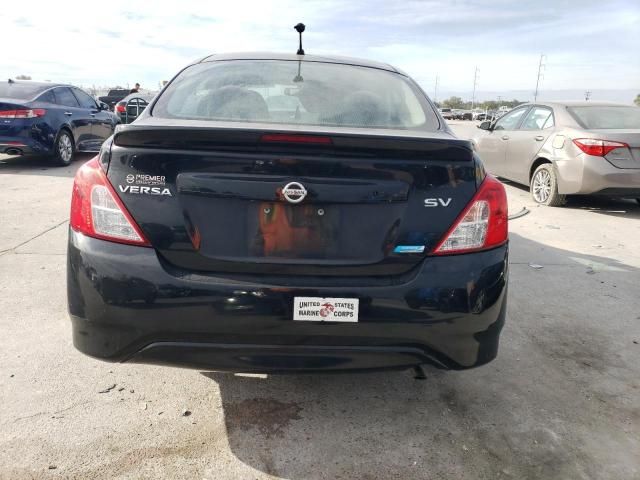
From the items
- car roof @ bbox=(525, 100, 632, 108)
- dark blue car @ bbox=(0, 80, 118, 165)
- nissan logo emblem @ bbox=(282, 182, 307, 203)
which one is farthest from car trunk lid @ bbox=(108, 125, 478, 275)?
dark blue car @ bbox=(0, 80, 118, 165)

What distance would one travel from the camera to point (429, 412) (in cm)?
264

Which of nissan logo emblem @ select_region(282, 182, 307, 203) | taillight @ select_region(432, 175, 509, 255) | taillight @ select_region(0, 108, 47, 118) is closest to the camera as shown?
nissan logo emblem @ select_region(282, 182, 307, 203)

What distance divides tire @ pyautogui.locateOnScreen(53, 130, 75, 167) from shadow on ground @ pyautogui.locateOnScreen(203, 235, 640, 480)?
855 cm

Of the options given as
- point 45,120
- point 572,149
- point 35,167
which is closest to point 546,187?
point 572,149

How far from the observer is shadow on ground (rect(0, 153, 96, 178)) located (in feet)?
30.6

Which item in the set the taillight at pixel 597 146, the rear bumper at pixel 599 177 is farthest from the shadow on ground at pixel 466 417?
the taillight at pixel 597 146

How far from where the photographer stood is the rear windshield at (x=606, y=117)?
23.4ft

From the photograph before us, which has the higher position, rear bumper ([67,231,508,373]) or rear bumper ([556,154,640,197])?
rear bumper ([556,154,640,197])

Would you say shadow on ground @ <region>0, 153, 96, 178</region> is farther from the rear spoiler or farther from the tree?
the tree

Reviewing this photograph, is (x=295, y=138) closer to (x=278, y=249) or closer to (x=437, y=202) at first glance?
(x=278, y=249)

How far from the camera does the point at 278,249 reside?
2.04m

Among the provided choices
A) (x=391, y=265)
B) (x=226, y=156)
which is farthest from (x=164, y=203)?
(x=391, y=265)

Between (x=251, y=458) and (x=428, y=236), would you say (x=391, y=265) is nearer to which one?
(x=428, y=236)

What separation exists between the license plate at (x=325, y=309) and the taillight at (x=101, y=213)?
638 mm
